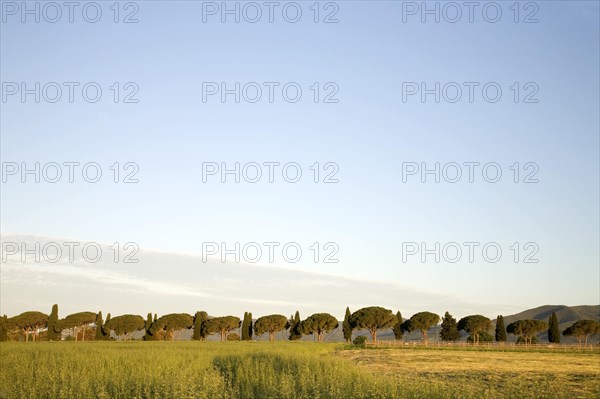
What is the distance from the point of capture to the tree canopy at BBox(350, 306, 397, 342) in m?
113

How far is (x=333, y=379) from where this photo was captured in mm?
16906

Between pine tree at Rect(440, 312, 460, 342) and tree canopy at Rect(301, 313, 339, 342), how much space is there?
72.2 ft

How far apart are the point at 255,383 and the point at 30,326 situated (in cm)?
10346

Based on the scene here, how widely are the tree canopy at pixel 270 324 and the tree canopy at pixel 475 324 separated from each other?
120ft

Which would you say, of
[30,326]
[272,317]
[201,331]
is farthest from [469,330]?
[30,326]

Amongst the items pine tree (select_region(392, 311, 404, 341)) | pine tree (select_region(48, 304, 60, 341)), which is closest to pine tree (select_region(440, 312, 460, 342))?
pine tree (select_region(392, 311, 404, 341))

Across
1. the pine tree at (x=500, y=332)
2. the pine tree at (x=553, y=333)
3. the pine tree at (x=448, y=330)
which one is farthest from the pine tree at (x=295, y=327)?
the pine tree at (x=553, y=333)

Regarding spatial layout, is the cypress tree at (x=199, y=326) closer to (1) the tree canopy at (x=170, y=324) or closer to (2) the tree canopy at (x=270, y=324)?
(1) the tree canopy at (x=170, y=324)

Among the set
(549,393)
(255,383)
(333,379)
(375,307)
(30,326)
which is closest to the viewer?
(549,393)

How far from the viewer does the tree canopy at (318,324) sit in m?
116

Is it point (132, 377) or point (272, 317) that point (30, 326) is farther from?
point (132, 377)

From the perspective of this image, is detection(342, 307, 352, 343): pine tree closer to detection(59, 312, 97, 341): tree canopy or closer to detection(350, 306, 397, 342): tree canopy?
detection(350, 306, 397, 342): tree canopy

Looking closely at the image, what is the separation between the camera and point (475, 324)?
111 metres

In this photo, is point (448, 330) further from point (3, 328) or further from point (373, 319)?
point (3, 328)
